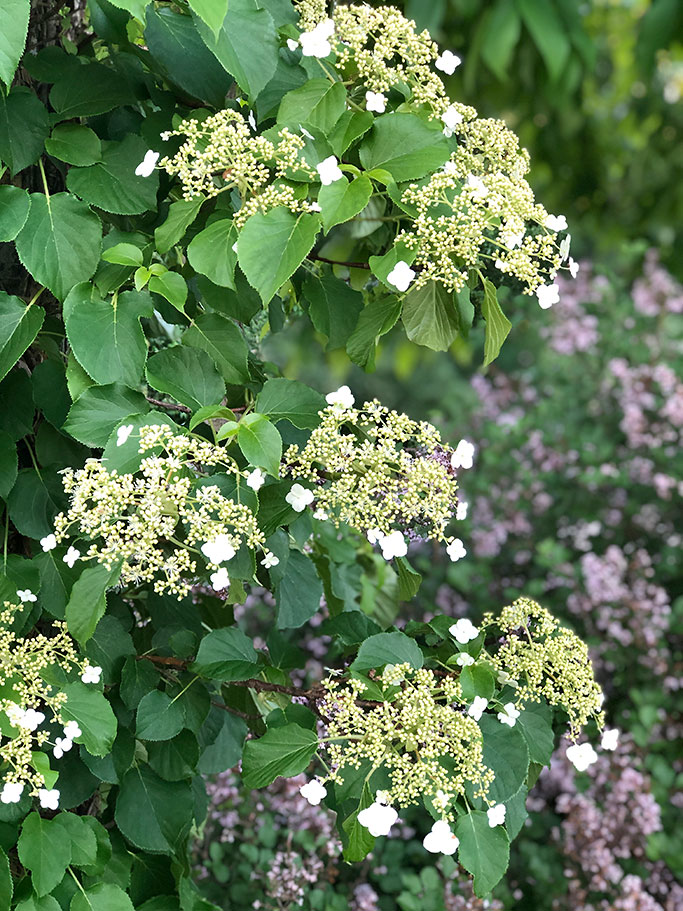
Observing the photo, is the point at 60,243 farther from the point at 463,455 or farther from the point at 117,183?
the point at 463,455

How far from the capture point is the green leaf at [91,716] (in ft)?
2.91

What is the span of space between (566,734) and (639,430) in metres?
1.66

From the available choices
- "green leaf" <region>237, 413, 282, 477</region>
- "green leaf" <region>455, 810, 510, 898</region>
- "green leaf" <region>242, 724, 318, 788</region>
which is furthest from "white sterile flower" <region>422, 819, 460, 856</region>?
"green leaf" <region>237, 413, 282, 477</region>

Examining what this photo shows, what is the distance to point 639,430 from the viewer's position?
8.36 feet

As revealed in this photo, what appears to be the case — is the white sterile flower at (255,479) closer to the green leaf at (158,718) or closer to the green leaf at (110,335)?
the green leaf at (110,335)

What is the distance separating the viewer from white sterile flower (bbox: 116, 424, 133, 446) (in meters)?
→ 0.77

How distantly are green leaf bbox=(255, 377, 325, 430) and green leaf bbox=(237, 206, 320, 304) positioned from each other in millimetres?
107

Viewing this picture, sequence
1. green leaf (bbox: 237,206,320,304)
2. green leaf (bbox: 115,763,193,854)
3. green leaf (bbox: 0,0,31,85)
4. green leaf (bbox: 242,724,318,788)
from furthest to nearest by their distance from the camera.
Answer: green leaf (bbox: 115,763,193,854), green leaf (bbox: 242,724,318,788), green leaf (bbox: 237,206,320,304), green leaf (bbox: 0,0,31,85)

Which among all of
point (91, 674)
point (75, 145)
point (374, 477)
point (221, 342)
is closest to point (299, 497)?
point (374, 477)

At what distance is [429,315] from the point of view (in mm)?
876

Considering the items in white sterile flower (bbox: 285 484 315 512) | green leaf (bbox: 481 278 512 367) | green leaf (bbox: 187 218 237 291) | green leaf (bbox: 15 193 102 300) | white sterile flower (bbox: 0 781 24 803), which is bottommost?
white sterile flower (bbox: 0 781 24 803)

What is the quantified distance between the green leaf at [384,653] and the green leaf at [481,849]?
0.14 metres

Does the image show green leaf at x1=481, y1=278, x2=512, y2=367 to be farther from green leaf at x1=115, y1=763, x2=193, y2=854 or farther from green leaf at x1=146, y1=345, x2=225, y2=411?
green leaf at x1=115, y1=763, x2=193, y2=854

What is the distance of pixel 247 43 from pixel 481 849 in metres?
0.68
